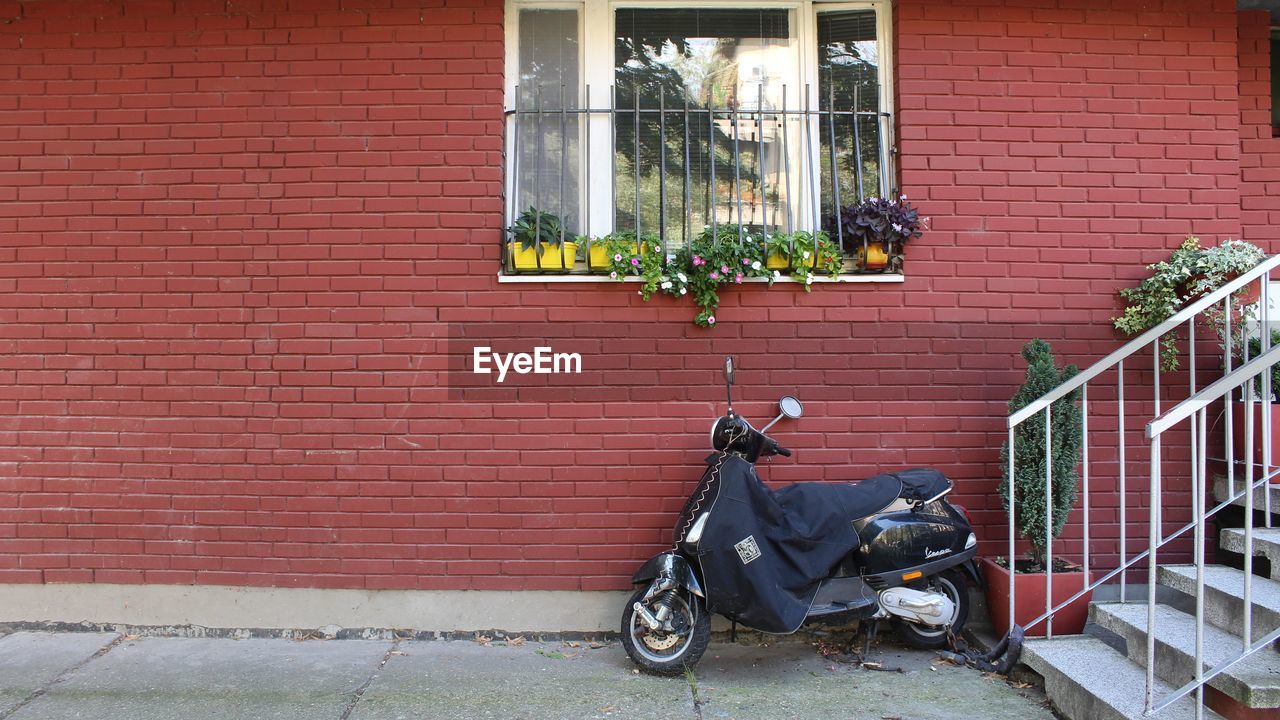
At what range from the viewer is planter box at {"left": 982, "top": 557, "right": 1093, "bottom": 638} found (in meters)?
4.20

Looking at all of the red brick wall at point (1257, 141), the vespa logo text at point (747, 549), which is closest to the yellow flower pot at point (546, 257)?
the vespa logo text at point (747, 549)

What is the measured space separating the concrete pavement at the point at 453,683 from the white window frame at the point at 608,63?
7.92 ft

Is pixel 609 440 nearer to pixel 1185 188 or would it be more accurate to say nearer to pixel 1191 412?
pixel 1191 412

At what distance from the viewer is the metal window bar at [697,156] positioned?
4926 millimetres

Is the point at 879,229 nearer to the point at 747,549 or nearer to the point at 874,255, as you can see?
the point at 874,255

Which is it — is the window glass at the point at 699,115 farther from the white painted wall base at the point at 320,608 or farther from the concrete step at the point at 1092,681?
the concrete step at the point at 1092,681

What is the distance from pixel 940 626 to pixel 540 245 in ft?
9.51

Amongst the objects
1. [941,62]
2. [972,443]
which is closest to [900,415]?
Answer: [972,443]

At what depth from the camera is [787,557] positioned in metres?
3.95

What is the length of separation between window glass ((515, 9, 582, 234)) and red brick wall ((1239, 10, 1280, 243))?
3.93 meters

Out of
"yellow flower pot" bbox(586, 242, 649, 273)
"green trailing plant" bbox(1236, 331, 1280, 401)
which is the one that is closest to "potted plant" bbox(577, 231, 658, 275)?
"yellow flower pot" bbox(586, 242, 649, 273)

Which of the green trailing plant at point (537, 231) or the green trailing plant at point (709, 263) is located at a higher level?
the green trailing plant at point (537, 231)

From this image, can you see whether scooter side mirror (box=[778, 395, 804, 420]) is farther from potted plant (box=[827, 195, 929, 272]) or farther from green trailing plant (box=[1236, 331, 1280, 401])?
green trailing plant (box=[1236, 331, 1280, 401])

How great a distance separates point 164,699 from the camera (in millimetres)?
3803
